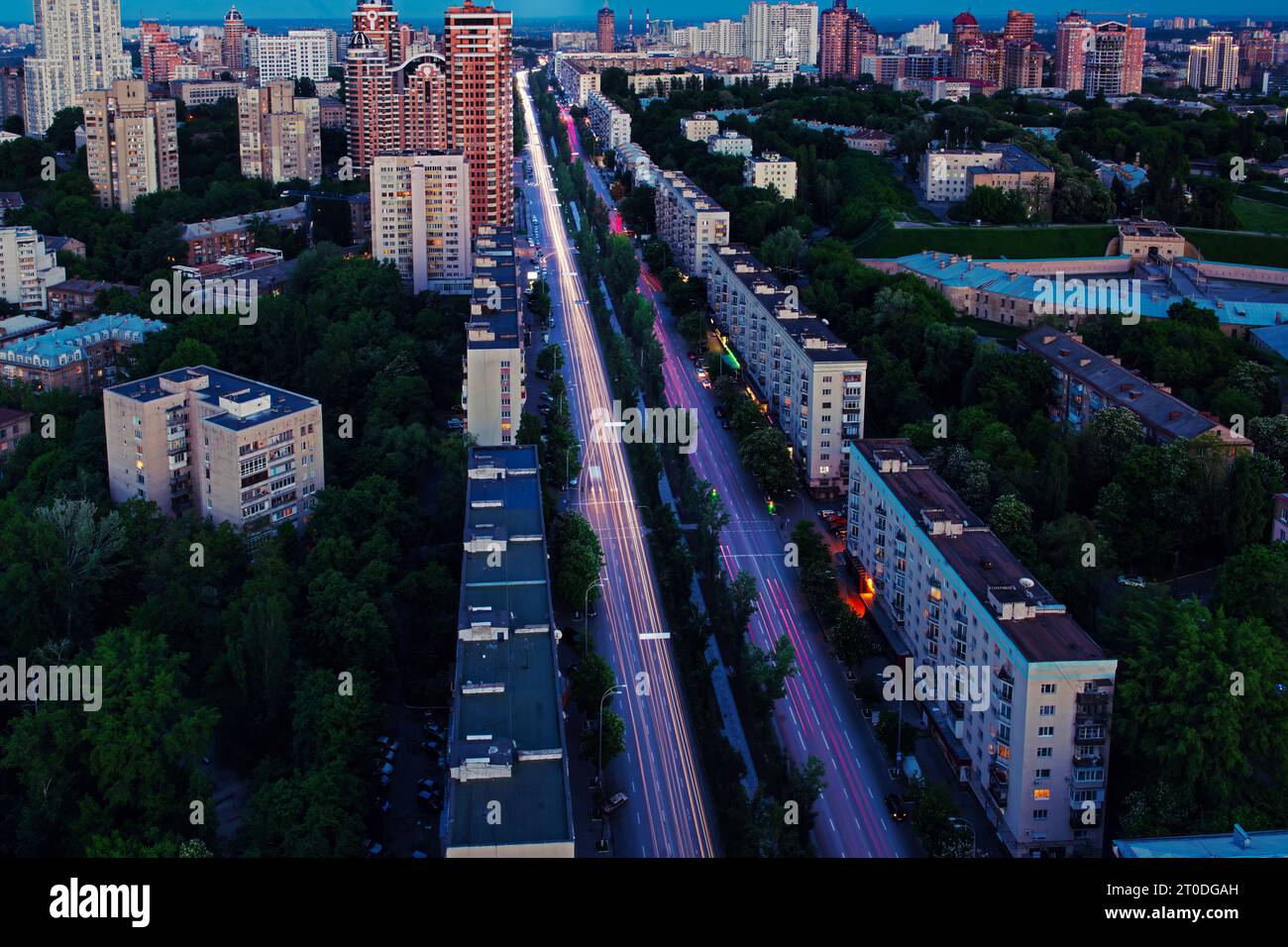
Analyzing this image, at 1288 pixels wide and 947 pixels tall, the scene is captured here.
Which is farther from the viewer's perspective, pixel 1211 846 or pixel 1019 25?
pixel 1019 25

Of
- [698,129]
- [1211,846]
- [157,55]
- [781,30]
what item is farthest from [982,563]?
[781,30]

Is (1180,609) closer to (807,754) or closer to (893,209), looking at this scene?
(807,754)

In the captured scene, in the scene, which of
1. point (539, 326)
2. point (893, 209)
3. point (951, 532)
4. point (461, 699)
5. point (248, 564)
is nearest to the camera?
point (461, 699)

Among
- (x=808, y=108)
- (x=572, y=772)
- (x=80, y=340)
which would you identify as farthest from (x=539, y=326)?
(x=808, y=108)

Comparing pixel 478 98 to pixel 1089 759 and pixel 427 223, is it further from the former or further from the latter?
pixel 1089 759

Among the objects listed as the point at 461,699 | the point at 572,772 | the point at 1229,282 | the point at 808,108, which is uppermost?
the point at 808,108

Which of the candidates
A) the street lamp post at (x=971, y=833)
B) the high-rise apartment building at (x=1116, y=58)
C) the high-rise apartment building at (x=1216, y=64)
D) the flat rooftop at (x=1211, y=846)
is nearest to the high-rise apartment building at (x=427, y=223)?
the street lamp post at (x=971, y=833)

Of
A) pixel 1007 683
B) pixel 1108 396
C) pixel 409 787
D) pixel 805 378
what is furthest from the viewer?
pixel 805 378
